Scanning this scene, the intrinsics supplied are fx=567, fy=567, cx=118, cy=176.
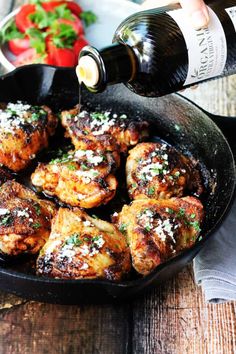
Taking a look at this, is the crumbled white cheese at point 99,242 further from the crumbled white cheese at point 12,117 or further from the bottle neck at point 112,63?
the crumbled white cheese at point 12,117

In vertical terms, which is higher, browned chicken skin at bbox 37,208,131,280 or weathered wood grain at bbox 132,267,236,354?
browned chicken skin at bbox 37,208,131,280

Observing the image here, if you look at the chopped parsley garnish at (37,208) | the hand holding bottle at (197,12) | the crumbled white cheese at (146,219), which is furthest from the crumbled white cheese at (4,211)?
the hand holding bottle at (197,12)

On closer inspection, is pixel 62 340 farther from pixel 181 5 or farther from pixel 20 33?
pixel 20 33

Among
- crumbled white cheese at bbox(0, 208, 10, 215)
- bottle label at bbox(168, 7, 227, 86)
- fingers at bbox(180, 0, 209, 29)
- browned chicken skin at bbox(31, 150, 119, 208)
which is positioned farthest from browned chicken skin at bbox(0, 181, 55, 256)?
fingers at bbox(180, 0, 209, 29)

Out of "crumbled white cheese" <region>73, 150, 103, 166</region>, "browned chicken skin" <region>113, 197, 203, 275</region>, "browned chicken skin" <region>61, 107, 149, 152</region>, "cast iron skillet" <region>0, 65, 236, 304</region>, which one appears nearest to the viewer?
"browned chicken skin" <region>113, 197, 203, 275</region>

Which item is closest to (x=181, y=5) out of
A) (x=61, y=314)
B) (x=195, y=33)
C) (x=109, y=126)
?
(x=195, y=33)

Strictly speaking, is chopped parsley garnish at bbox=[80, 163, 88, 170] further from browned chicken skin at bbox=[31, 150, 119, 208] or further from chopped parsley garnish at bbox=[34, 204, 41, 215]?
chopped parsley garnish at bbox=[34, 204, 41, 215]

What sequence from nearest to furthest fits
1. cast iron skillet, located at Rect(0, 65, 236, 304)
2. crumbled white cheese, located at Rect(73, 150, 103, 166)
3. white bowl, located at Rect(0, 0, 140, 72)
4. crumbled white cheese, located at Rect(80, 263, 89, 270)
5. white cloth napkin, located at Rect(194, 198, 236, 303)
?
crumbled white cheese, located at Rect(80, 263, 89, 270)
white cloth napkin, located at Rect(194, 198, 236, 303)
cast iron skillet, located at Rect(0, 65, 236, 304)
crumbled white cheese, located at Rect(73, 150, 103, 166)
white bowl, located at Rect(0, 0, 140, 72)

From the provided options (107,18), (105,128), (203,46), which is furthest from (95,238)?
(107,18)
